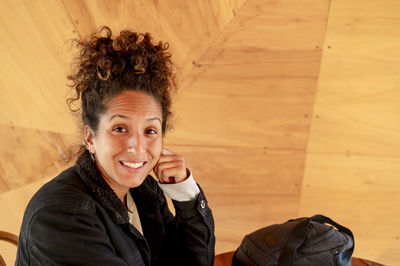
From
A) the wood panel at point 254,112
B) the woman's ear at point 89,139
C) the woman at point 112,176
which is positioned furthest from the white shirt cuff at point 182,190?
the wood panel at point 254,112

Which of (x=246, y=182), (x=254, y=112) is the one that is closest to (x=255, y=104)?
(x=254, y=112)

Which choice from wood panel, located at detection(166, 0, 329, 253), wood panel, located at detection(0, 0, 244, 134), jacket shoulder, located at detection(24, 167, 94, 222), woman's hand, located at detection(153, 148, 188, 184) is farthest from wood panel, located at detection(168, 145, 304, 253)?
jacket shoulder, located at detection(24, 167, 94, 222)

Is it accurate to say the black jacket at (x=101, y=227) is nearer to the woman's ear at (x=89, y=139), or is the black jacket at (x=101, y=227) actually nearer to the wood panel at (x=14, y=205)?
the woman's ear at (x=89, y=139)

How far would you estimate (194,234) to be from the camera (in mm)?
1335

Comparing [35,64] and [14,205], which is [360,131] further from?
[14,205]

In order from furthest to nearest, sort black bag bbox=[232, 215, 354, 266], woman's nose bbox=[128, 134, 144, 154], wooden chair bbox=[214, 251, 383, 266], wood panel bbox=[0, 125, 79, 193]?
1. wood panel bbox=[0, 125, 79, 193]
2. wooden chair bbox=[214, 251, 383, 266]
3. black bag bbox=[232, 215, 354, 266]
4. woman's nose bbox=[128, 134, 144, 154]

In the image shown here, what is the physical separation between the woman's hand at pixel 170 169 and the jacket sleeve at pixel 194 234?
0.08 metres

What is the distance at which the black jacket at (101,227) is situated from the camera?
3.16 ft

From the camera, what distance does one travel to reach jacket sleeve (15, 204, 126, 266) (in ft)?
3.12

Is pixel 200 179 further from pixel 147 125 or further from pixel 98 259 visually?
pixel 98 259

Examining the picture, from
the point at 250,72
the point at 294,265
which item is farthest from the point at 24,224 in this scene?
the point at 250,72

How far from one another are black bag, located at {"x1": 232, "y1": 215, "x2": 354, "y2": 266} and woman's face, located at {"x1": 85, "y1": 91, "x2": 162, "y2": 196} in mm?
A: 514

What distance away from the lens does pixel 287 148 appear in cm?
192

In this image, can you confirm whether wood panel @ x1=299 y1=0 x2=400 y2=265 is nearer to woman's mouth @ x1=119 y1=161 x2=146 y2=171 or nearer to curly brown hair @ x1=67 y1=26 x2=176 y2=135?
curly brown hair @ x1=67 y1=26 x2=176 y2=135
